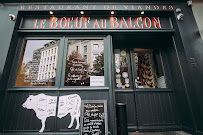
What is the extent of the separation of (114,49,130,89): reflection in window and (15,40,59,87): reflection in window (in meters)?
2.57

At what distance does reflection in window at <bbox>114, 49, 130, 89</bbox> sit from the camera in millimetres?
4035

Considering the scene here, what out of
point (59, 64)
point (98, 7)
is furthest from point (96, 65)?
point (98, 7)

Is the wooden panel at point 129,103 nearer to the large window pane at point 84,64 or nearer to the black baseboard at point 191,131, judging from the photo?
the large window pane at point 84,64

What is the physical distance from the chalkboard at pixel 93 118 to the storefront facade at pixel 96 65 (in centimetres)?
42

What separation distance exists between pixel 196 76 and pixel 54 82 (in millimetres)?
4819

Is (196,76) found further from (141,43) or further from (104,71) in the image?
(104,71)

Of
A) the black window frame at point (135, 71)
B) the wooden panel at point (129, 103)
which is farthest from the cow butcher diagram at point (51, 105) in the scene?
the black window frame at point (135, 71)

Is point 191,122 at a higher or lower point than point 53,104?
lower

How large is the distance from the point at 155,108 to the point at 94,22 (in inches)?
165

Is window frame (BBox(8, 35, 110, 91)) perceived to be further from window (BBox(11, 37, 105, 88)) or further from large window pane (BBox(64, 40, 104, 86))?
large window pane (BBox(64, 40, 104, 86))

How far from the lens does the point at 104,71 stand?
11.5 ft

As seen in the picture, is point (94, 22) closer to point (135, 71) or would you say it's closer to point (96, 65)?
point (96, 65)

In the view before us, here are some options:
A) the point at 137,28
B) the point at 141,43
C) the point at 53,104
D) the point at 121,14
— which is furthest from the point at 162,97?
the point at 53,104

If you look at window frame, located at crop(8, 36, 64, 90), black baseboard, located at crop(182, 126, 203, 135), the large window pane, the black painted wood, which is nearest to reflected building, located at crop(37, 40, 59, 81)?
window frame, located at crop(8, 36, 64, 90)
